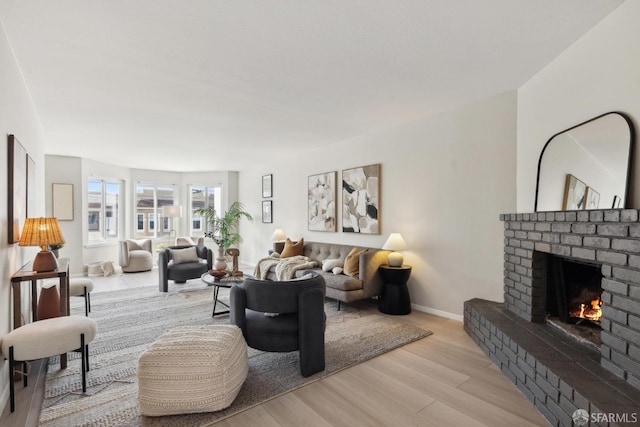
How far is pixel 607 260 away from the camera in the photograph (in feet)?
6.40

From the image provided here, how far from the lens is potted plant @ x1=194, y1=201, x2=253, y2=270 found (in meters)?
8.38

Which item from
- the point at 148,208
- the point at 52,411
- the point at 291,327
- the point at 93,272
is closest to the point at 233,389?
the point at 291,327


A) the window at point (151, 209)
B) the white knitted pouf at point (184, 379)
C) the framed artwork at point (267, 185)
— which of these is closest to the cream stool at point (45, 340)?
the white knitted pouf at point (184, 379)

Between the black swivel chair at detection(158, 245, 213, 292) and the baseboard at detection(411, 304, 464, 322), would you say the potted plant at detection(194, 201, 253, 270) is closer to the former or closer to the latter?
the black swivel chair at detection(158, 245, 213, 292)

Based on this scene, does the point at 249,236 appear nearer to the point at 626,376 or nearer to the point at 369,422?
the point at 369,422

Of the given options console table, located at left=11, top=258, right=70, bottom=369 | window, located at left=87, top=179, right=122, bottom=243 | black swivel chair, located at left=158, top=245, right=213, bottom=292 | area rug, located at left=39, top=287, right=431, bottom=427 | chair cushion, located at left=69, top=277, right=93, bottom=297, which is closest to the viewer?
area rug, located at left=39, top=287, right=431, bottom=427

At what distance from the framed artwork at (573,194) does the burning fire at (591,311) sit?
2.46ft

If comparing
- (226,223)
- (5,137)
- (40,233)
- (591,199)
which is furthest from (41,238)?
(226,223)

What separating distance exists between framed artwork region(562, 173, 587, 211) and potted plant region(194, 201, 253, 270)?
272 inches

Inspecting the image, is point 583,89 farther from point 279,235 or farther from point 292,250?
point 279,235

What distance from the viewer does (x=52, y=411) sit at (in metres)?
2.12

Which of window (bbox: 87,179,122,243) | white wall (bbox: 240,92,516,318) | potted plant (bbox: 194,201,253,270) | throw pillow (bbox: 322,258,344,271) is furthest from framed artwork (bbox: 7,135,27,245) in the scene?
potted plant (bbox: 194,201,253,270)

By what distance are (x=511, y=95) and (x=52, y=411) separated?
4.74 meters

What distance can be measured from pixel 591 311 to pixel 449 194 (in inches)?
72.9
